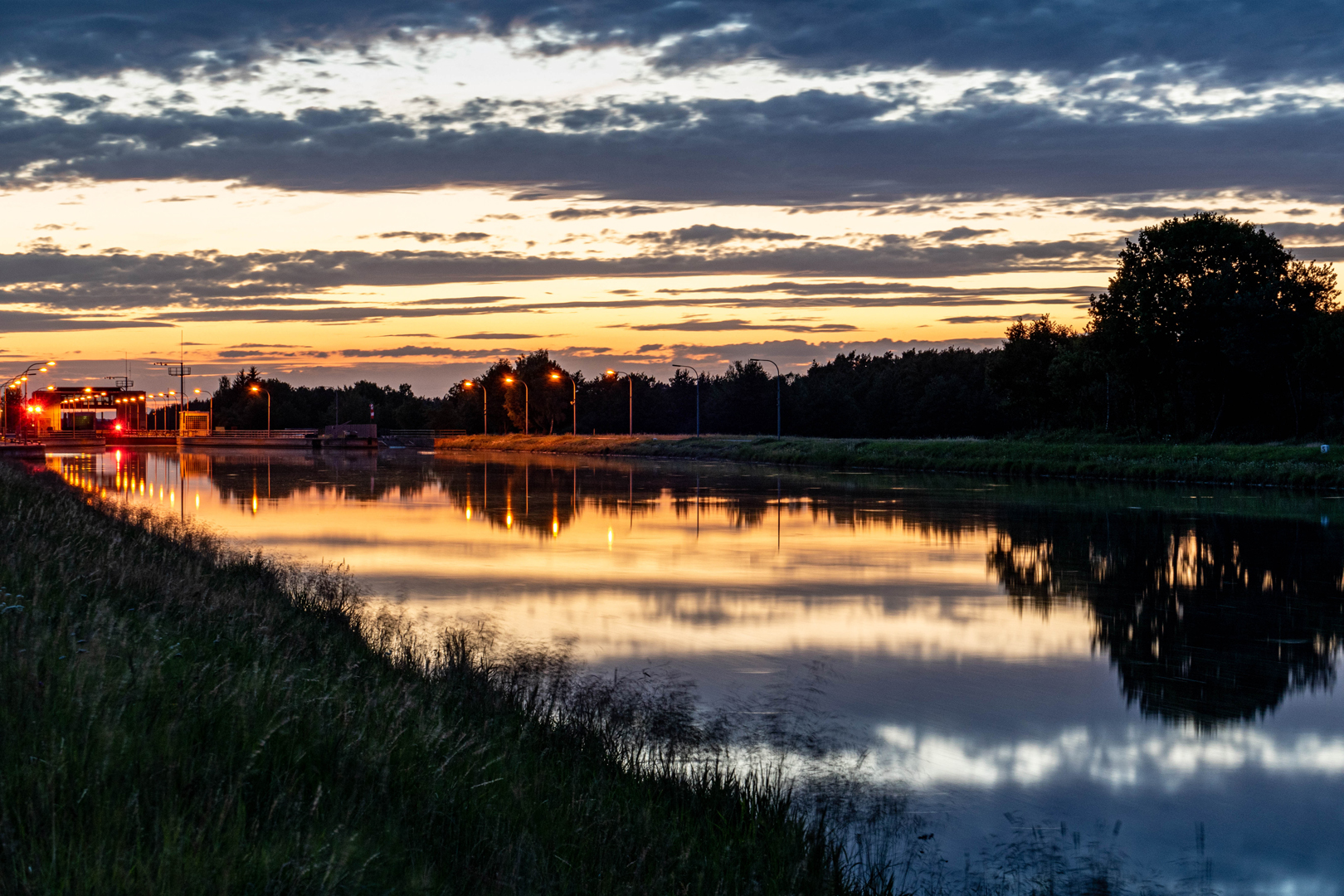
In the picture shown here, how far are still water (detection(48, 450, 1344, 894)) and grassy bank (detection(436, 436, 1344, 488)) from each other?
10131mm

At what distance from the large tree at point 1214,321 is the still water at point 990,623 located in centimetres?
2980

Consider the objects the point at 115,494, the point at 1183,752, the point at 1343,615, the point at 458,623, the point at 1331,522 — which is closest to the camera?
the point at 1183,752

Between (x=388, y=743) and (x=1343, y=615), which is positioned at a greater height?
(x=388, y=743)

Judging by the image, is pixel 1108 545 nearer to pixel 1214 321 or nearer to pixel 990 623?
pixel 990 623

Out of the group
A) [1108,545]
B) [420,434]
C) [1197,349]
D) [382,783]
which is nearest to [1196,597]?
[1108,545]

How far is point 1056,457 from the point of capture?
6284 cm

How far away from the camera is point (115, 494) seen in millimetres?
43125

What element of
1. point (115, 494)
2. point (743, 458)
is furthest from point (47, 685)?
point (743, 458)

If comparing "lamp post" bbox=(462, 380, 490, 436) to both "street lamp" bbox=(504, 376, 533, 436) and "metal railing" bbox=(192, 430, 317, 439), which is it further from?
"metal railing" bbox=(192, 430, 317, 439)

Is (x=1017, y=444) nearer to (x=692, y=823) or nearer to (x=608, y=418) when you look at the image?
(x=692, y=823)

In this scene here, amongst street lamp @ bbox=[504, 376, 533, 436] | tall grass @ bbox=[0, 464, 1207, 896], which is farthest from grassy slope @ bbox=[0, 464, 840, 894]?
street lamp @ bbox=[504, 376, 533, 436]

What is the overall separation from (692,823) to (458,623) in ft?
30.1

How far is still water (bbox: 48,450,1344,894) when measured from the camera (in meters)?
9.72

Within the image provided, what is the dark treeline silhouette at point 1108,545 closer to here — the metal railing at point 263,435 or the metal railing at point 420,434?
the metal railing at point 263,435
